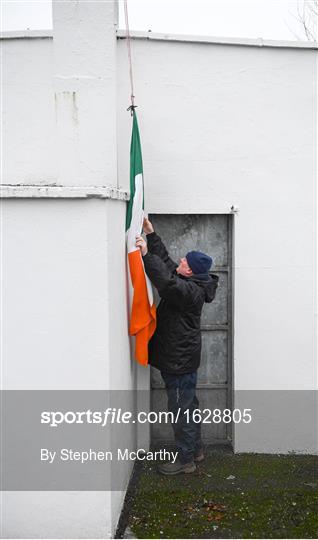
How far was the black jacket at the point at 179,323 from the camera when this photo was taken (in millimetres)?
5426

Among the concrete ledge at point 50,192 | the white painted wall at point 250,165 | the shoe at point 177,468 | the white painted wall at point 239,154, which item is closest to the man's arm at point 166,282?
the white painted wall at point 239,154

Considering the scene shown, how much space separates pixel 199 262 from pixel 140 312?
710 millimetres

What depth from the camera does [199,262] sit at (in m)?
5.49

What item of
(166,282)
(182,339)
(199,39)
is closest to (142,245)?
(166,282)

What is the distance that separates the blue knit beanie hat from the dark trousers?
96 centimetres

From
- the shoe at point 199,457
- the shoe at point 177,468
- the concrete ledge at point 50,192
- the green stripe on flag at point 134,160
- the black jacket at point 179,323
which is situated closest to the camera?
the concrete ledge at point 50,192

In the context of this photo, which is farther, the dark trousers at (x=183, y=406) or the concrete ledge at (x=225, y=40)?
the concrete ledge at (x=225, y=40)

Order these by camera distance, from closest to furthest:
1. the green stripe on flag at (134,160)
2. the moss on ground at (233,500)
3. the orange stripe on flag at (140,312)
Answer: the moss on ground at (233,500)
the orange stripe on flag at (140,312)
the green stripe on flag at (134,160)

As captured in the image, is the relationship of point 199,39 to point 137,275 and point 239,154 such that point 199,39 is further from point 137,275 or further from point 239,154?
point 137,275

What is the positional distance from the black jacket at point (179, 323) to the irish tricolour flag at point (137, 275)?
19cm

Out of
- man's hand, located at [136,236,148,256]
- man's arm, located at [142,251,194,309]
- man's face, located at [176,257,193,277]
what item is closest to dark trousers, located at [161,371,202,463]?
man's arm, located at [142,251,194,309]

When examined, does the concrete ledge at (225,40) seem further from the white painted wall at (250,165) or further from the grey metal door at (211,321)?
the grey metal door at (211,321)

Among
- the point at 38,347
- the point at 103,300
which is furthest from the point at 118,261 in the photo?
the point at 38,347

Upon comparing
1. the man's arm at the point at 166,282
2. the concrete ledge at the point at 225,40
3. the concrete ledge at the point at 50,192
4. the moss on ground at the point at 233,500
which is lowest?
the moss on ground at the point at 233,500
